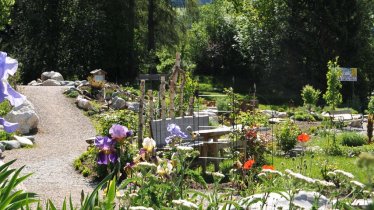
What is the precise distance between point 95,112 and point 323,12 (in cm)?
1382

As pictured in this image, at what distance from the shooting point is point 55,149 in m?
13.0

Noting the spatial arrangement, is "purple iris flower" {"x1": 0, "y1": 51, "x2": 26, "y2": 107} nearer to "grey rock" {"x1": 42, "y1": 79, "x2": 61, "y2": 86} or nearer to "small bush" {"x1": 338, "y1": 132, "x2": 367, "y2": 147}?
"small bush" {"x1": 338, "y1": 132, "x2": 367, "y2": 147}

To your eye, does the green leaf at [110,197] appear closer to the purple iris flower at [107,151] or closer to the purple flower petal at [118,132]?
the purple iris flower at [107,151]

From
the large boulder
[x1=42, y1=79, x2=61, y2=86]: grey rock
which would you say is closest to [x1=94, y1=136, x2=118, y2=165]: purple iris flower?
the large boulder

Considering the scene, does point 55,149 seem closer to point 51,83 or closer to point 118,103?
point 118,103

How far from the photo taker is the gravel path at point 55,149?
8.87 m

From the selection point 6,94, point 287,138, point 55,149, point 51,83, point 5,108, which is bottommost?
point 55,149

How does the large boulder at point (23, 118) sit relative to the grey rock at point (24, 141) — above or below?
above

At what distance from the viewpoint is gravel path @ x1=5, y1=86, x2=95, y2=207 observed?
8867 millimetres

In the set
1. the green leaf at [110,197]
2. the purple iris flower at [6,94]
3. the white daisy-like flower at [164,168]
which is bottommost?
the green leaf at [110,197]

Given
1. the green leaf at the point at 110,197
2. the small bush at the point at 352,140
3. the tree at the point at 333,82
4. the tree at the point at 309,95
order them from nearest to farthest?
the green leaf at the point at 110,197 → the small bush at the point at 352,140 → the tree at the point at 333,82 → the tree at the point at 309,95

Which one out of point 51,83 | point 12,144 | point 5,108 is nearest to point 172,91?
point 12,144

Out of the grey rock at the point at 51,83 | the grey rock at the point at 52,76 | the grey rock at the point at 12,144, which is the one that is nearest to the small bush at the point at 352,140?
the grey rock at the point at 12,144

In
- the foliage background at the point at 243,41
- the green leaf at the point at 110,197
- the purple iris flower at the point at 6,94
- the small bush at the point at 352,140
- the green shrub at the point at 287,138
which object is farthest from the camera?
the foliage background at the point at 243,41
